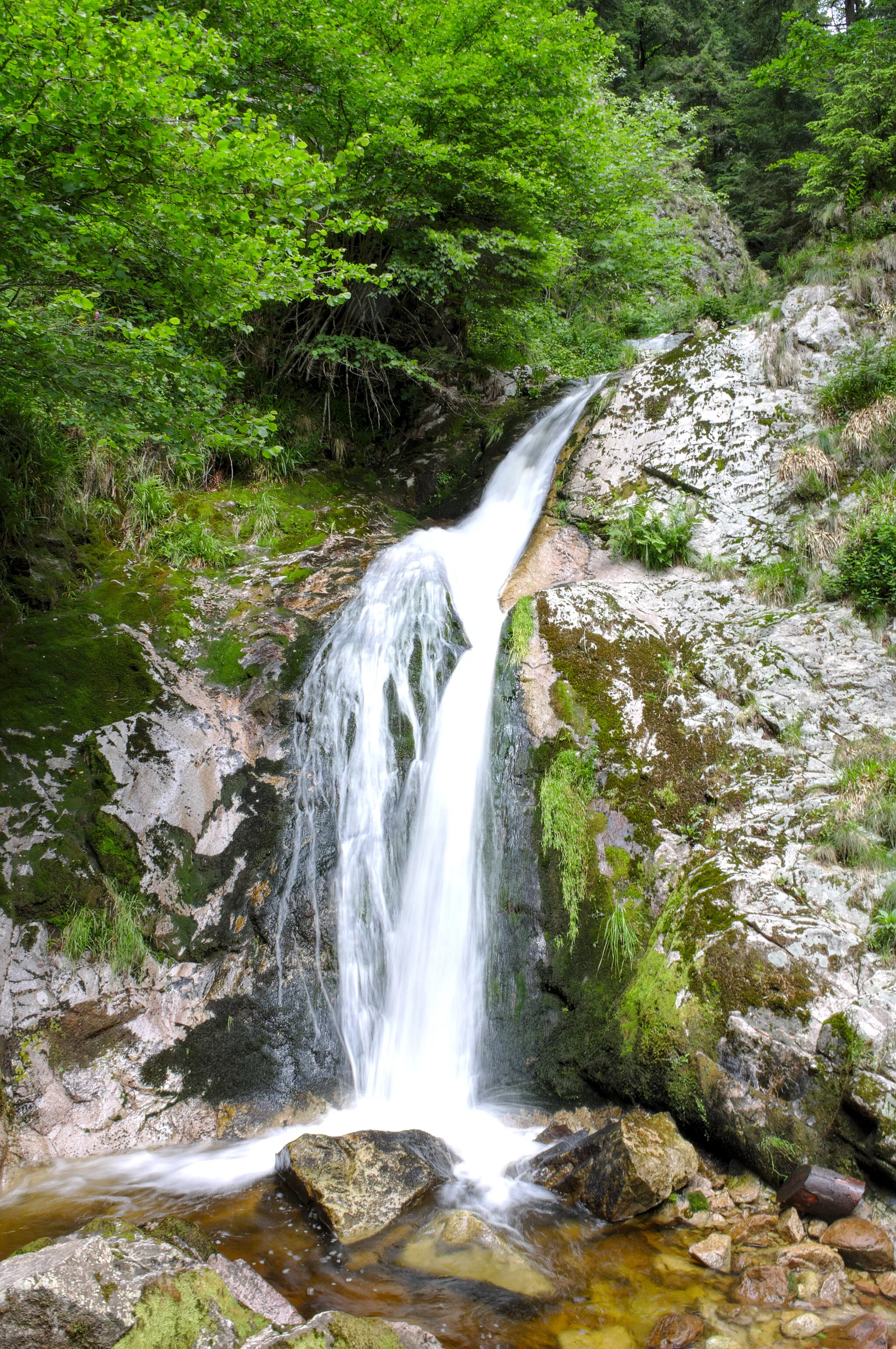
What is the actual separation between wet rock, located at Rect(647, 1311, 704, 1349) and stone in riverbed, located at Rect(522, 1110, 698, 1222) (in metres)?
0.65

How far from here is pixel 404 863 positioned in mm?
6262

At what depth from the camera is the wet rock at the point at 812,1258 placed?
3.49m

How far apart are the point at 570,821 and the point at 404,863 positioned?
150cm

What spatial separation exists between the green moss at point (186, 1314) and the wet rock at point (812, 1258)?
97.1 inches

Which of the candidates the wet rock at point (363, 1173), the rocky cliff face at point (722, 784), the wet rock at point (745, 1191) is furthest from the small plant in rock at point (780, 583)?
the wet rock at point (363, 1173)

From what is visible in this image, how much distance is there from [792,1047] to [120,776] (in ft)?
17.0

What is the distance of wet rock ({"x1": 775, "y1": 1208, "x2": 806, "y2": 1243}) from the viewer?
12.1ft

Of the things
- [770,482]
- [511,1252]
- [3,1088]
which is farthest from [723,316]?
[3,1088]

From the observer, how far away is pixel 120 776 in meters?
6.01

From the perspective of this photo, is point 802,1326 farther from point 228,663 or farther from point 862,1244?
point 228,663

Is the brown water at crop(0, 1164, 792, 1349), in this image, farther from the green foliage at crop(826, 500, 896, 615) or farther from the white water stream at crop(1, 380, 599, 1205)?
the green foliage at crop(826, 500, 896, 615)

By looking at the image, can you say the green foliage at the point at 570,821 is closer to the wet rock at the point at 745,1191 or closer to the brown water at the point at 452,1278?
the wet rock at the point at 745,1191

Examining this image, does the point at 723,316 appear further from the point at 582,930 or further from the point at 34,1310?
the point at 34,1310

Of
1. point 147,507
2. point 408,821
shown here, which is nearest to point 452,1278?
point 408,821
